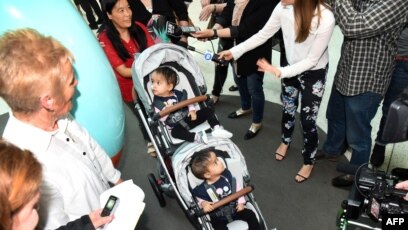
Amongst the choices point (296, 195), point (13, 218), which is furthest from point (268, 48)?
point (13, 218)

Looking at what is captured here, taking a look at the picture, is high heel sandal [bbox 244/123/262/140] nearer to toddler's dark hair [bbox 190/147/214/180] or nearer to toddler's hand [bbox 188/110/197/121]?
toddler's hand [bbox 188/110/197/121]

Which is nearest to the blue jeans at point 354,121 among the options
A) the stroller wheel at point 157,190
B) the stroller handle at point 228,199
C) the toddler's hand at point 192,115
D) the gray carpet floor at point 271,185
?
the gray carpet floor at point 271,185

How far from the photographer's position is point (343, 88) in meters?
2.23

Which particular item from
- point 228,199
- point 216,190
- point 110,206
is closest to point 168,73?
point 216,190

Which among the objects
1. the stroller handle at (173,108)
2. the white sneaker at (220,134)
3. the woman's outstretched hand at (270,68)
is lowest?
the white sneaker at (220,134)

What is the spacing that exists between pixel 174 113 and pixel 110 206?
40.0 inches

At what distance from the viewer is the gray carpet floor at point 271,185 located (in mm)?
2518

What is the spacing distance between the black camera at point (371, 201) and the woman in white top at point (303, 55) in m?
0.95

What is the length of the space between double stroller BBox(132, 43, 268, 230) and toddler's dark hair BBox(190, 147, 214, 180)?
0.18ft

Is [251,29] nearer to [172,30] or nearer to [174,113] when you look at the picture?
[172,30]

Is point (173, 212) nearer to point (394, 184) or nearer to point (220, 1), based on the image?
point (394, 184)

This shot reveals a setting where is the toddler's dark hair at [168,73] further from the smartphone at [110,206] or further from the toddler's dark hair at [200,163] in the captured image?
the smartphone at [110,206]

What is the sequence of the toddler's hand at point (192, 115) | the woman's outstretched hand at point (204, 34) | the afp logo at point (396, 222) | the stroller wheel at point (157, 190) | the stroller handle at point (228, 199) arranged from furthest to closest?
the woman's outstretched hand at point (204, 34) < the stroller wheel at point (157, 190) < the toddler's hand at point (192, 115) < the stroller handle at point (228, 199) < the afp logo at point (396, 222)

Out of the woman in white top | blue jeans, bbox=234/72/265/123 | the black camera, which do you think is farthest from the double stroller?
the black camera
